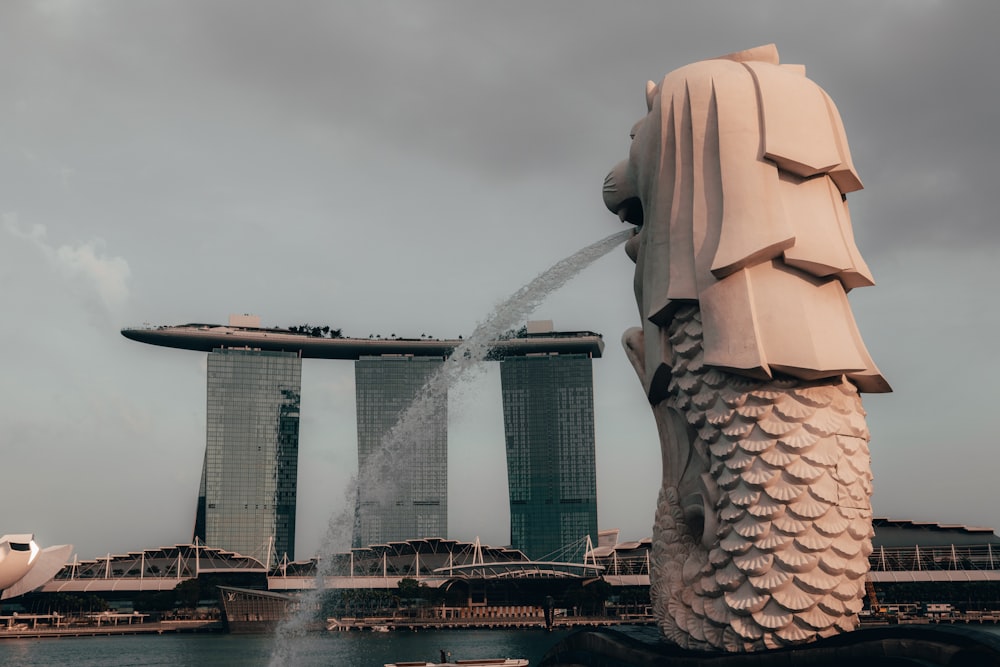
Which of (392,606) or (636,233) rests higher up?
(636,233)

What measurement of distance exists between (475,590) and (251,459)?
43.8 m

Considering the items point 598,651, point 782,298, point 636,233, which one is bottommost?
point 598,651

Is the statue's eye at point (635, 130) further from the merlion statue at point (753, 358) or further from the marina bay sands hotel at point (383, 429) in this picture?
the marina bay sands hotel at point (383, 429)

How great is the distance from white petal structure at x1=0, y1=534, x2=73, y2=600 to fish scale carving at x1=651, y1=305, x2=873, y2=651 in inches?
2929

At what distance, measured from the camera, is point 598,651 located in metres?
19.3

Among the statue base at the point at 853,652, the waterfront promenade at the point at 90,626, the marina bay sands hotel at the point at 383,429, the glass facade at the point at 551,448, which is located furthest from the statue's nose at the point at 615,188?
the glass facade at the point at 551,448

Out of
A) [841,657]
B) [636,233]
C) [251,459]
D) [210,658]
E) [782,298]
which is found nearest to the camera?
[841,657]

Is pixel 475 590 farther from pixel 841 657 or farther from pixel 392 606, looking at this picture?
pixel 841 657

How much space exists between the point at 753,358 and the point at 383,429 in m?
115

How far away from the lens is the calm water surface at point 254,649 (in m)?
44.6

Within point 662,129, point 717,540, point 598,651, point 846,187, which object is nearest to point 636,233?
point 662,129

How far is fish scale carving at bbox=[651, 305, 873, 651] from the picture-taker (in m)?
15.9

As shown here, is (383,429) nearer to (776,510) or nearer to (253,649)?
(253,649)

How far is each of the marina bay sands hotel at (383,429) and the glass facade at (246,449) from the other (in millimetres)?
122
